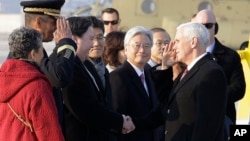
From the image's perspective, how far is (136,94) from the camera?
5996mm

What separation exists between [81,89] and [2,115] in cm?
90

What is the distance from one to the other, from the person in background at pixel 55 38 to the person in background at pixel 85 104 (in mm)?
239

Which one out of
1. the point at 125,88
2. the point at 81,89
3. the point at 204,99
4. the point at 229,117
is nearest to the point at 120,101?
the point at 125,88

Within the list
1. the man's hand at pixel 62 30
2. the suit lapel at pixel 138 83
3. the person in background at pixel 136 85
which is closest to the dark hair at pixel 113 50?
the person in background at pixel 136 85

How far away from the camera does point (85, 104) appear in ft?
17.7

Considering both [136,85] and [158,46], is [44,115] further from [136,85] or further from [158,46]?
[158,46]

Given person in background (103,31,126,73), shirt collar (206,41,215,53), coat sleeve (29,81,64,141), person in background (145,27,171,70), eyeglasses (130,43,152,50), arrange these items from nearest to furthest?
coat sleeve (29,81,64,141)
eyeglasses (130,43,152,50)
person in background (103,31,126,73)
shirt collar (206,41,215,53)
person in background (145,27,171,70)

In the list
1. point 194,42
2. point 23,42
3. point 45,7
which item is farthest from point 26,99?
point 194,42

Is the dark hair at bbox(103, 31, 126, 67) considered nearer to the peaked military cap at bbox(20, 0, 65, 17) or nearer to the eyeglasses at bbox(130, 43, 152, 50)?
the eyeglasses at bbox(130, 43, 152, 50)

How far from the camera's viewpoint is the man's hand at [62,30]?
5.12 m

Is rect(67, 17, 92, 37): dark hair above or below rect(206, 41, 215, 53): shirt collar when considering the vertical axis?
above

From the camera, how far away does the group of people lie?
4547mm

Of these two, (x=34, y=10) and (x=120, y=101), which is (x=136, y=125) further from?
(x=34, y=10)

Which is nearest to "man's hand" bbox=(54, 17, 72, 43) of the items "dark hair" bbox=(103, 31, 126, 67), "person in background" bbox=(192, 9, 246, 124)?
"dark hair" bbox=(103, 31, 126, 67)
